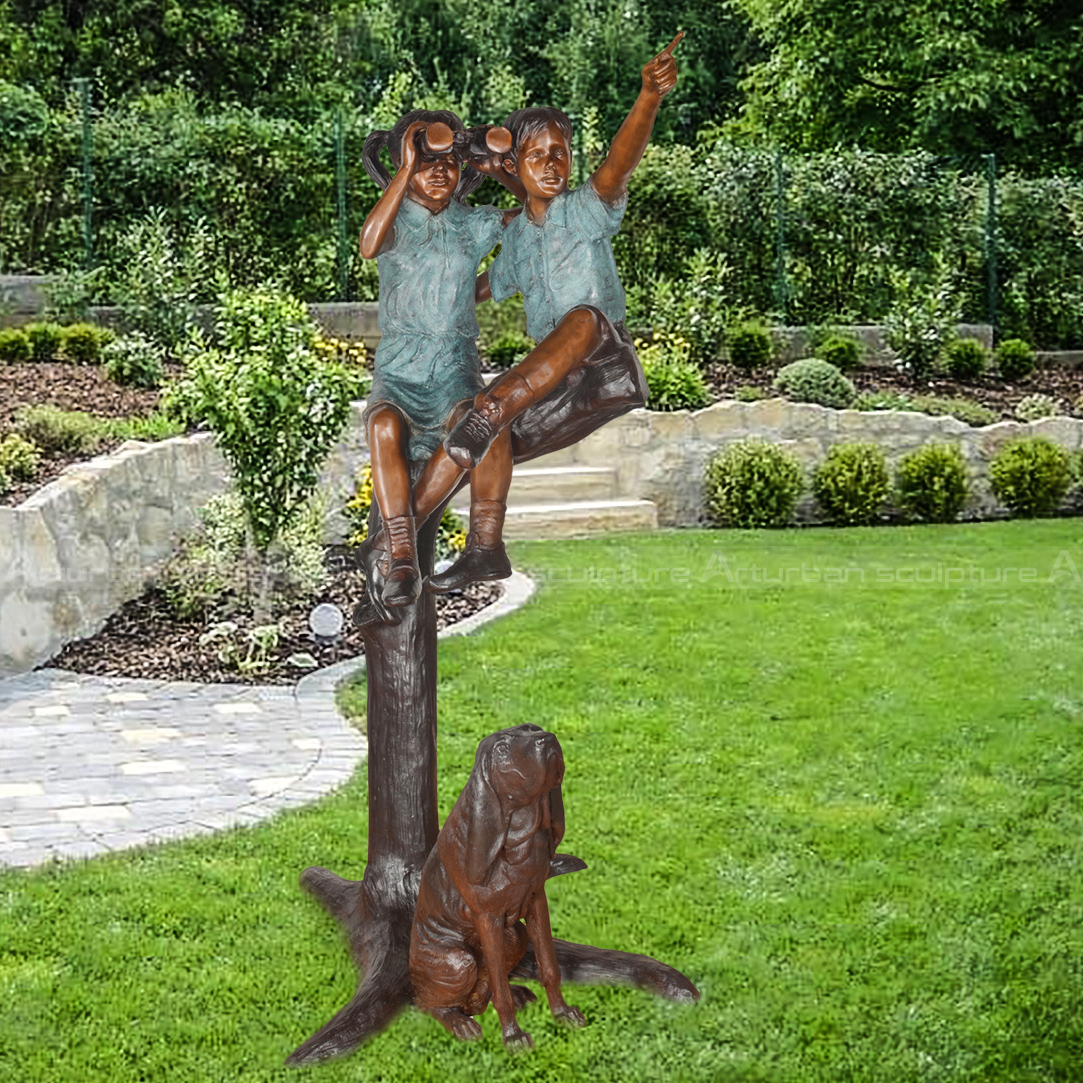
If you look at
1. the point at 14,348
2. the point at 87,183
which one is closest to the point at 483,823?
the point at 14,348

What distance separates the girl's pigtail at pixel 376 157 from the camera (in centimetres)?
394

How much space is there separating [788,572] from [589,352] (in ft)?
22.0

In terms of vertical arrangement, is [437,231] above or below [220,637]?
above

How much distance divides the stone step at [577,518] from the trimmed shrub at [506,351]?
1.79 metres

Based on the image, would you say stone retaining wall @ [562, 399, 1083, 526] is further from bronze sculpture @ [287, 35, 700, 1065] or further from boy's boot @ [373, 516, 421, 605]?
boy's boot @ [373, 516, 421, 605]

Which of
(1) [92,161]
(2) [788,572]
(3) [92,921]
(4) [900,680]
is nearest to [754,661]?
(4) [900,680]

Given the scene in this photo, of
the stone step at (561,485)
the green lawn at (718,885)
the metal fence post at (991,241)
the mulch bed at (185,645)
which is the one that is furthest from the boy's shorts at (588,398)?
the metal fence post at (991,241)

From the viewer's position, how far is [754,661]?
793 centimetres

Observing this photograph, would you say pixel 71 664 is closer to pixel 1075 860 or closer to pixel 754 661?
pixel 754 661

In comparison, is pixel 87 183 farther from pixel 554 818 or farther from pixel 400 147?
pixel 554 818

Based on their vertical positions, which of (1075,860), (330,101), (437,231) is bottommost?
(1075,860)

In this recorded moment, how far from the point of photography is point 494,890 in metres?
3.76

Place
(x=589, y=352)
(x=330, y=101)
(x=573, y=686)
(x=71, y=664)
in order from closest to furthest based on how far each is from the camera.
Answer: (x=589, y=352) < (x=573, y=686) < (x=71, y=664) < (x=330, y=101)

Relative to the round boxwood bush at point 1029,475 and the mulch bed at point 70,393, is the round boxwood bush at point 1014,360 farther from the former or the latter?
the mulch bed at point 70,393
